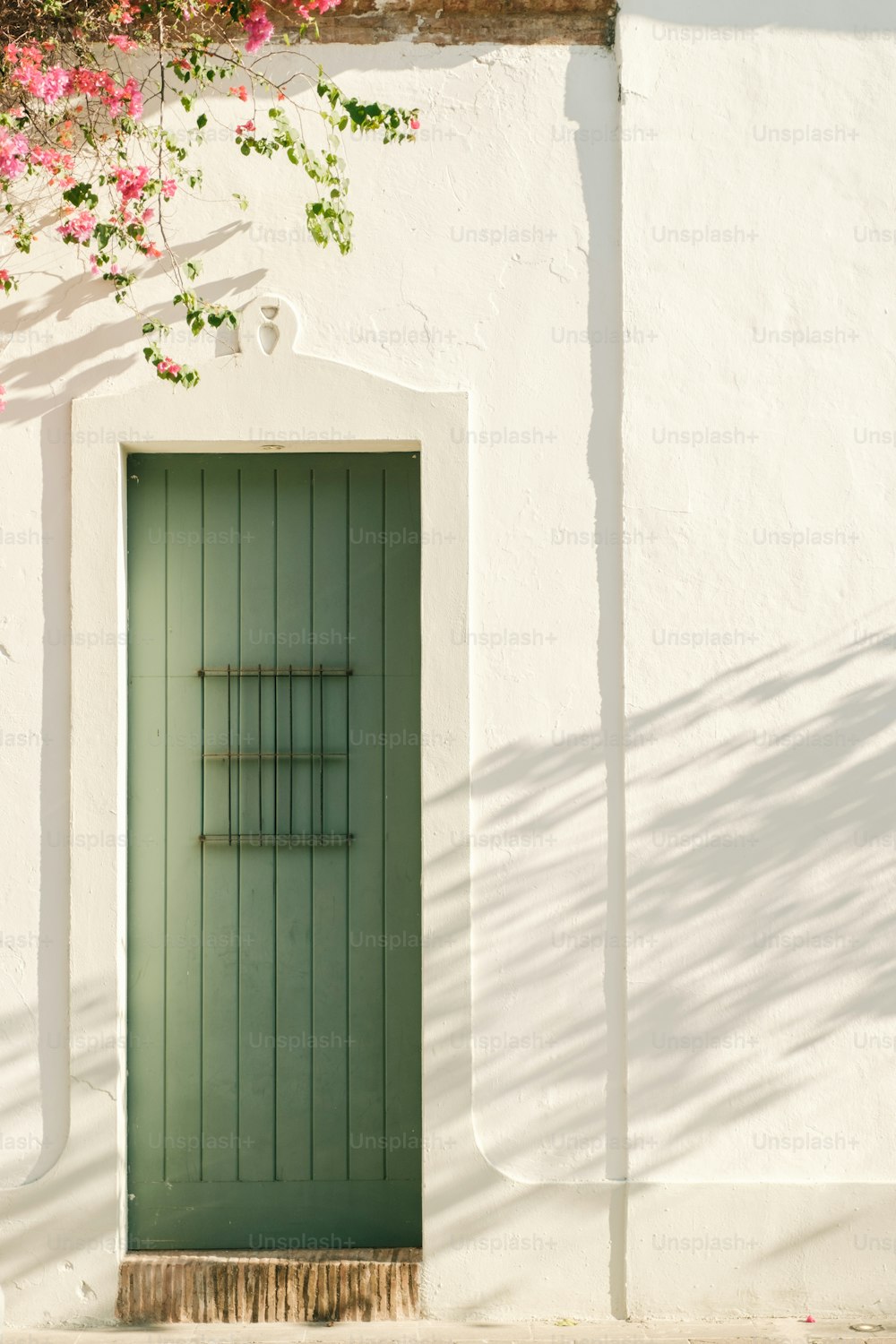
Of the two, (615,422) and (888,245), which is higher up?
(888,245)

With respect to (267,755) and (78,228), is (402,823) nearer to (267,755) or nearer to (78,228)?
(267,755)

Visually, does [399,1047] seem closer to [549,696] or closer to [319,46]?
[549,696]

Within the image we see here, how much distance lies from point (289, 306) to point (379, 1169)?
3.34 meters

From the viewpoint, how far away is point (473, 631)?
203 inches


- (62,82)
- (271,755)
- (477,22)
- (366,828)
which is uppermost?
(477,22)

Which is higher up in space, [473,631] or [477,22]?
[477,22]

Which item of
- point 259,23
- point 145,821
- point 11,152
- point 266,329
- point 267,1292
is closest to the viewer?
point 11,152

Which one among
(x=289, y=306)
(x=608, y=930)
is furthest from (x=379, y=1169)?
(x=289, y=306)

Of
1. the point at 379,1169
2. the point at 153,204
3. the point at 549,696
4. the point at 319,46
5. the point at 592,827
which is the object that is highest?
the point at 319,46

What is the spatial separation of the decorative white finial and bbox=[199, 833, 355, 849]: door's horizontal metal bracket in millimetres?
1853

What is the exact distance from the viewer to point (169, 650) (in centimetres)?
535

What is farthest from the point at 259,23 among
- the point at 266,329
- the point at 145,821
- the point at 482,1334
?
the point at 482,1334

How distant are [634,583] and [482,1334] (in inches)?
110

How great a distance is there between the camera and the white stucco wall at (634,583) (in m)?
5.07
